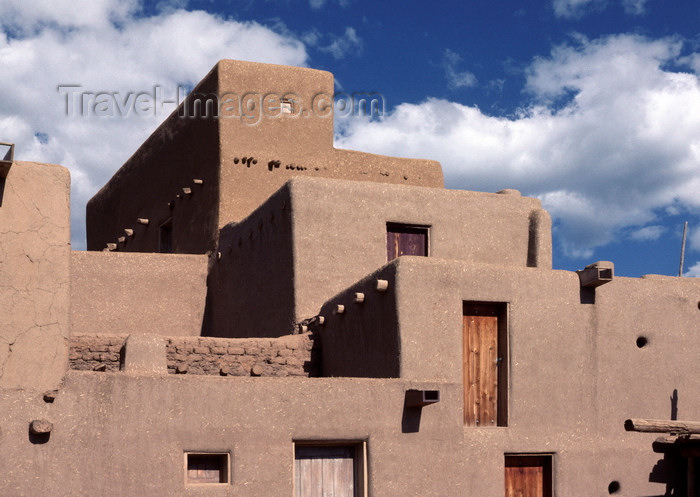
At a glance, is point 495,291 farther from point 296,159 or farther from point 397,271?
point 296,159

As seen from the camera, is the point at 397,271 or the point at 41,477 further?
the point at 397,271

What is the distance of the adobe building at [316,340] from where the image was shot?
10.5 meters

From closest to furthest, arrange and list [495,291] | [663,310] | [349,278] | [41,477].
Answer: [41,477], [495,291], [663,310], [349,278]

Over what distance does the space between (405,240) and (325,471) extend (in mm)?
6125

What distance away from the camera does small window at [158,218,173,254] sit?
73.0 ft

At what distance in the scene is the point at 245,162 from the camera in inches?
762

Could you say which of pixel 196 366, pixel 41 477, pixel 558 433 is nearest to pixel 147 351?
pixel 196 366

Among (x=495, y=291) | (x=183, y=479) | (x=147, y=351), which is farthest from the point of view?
(x=495, y=291)

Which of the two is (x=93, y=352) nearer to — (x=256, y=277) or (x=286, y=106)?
(x=256, y=277)

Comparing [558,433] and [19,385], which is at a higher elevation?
[19,385]

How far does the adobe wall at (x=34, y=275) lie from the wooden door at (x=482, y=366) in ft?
18.3

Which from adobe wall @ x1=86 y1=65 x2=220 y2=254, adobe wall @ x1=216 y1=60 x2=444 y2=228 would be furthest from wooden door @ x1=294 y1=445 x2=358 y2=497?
adobe wall @ x1=86 y1=65 x2=220 y2=254

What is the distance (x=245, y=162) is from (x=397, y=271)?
23.1 feet

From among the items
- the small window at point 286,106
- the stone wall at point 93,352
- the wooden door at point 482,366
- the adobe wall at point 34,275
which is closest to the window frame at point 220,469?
the adobe wall at point 34,275
